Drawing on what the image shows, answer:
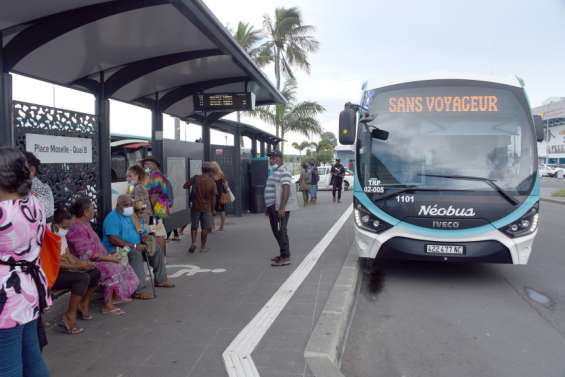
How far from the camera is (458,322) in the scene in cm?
510

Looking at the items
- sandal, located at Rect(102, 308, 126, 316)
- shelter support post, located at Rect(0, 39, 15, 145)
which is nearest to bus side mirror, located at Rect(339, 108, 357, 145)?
sandal, located at Rect(102, 308, 126, 316)

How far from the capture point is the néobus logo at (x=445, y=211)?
20.5ft

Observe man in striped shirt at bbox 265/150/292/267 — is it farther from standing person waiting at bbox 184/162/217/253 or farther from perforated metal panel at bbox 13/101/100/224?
perforated metal panel at bbox 13/101/100/224

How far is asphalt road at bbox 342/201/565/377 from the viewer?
4.04 meters

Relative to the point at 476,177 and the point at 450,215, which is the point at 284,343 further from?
the point at 476,177

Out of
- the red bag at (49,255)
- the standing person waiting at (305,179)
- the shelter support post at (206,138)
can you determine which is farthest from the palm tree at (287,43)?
the red bag at (49,255)

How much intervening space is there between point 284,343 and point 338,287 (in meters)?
1.81

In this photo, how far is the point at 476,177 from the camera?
6.36m

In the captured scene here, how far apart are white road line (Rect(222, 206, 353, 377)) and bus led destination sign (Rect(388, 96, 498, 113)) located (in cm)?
272

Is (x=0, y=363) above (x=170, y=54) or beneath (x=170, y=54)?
beneath

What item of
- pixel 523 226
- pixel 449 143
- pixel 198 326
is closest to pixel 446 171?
pixel 449 143

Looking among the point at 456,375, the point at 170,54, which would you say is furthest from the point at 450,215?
the point at 170,54

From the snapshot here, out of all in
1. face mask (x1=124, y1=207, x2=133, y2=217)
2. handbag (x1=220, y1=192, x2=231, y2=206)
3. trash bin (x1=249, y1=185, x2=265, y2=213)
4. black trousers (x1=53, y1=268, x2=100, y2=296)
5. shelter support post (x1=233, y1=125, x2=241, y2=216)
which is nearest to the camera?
black trousers (x1=53, y1=268, x2=100, y2=296)

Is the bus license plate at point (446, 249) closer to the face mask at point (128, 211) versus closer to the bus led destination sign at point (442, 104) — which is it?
the bus led destination sign at point (442, 104)
